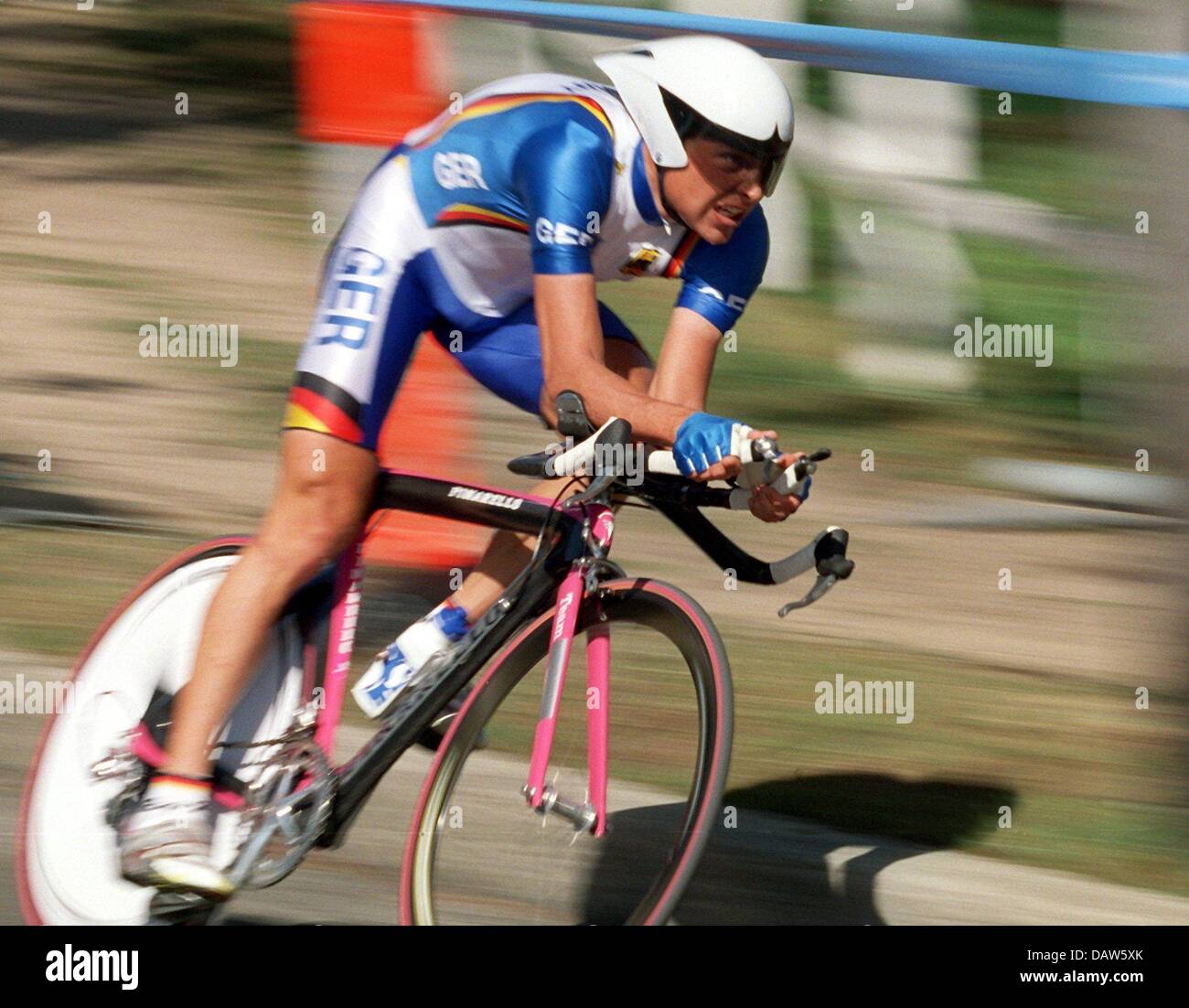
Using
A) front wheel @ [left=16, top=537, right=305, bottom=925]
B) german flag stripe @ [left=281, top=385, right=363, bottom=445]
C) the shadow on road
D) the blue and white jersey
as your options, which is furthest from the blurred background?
german flag stripe @ [left=281, top=385, right=363, bottom=445]

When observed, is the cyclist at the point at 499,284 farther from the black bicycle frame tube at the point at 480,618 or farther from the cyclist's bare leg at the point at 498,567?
the black bicycle frame tube at the point at 480,618

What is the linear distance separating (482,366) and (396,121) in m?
2.04

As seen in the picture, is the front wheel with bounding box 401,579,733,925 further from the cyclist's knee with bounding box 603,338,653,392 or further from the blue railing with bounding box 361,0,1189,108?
the blue railing with bounding box 361,0,1189,108

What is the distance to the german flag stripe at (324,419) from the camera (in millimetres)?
3480

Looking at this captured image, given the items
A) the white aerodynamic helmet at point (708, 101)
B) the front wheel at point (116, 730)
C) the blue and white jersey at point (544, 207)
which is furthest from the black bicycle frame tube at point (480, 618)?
the white aerodynamic helmet at point (708, 101)

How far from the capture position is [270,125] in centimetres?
1045

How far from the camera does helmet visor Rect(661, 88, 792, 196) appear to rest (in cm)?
Result: 325

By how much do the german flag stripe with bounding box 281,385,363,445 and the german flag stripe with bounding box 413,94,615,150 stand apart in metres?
0.60

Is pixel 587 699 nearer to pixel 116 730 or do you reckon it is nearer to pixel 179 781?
pixel 179 781

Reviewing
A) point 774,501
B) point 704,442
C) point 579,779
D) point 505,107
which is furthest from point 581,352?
point 579,779

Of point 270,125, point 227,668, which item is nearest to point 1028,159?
point 270,125

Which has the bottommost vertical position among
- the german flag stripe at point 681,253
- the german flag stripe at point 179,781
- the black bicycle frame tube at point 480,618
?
the german flag stripe at point 179,781

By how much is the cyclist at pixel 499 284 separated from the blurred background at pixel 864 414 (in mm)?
1165

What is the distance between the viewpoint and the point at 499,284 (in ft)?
11.9
